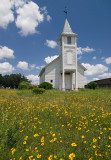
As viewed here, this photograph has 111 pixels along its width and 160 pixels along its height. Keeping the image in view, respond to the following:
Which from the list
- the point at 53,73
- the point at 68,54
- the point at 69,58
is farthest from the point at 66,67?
the point at 53,73

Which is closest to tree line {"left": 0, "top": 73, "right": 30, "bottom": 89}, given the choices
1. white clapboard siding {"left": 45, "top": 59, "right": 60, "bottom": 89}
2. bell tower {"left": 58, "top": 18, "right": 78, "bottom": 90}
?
white clapboard siding {"left": 45, "top": 59, "right": 60, "bottom": 89}

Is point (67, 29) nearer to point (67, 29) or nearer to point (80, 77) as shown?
point (67, 29)

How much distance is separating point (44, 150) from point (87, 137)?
1.13 metres

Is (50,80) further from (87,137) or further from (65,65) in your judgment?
(87,137)

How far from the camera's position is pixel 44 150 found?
8.54 feet

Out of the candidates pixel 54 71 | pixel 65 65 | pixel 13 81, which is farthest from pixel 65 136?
pixel 13 81

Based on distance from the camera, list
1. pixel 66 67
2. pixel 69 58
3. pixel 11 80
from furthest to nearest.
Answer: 1. pixel 11 80
2. pixel 69 58
3. pixel 66 67

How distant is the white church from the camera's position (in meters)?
23.1

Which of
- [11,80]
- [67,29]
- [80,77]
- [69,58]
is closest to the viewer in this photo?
[69,58]

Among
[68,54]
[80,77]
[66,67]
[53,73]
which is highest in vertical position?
[68,54]

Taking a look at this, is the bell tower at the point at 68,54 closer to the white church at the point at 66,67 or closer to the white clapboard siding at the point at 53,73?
the white church at the point at 66,67

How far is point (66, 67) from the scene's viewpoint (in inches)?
906

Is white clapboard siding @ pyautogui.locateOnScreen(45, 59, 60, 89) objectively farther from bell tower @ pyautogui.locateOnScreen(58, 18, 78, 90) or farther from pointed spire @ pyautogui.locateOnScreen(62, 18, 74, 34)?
pointed spire @ pyautogui.locateOnScreen(62, 18, 74, 34)

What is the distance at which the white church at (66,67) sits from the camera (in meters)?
23.1
